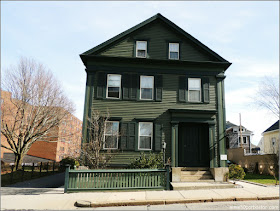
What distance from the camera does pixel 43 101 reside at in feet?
71.3

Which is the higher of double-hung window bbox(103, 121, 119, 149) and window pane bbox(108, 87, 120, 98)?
window pane bbox(108, 87, 120, 98)

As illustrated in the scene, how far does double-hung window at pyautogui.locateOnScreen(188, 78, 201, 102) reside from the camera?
47.8ft

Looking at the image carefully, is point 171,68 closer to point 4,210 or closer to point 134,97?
point 134,97

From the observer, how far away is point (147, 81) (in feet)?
47.8

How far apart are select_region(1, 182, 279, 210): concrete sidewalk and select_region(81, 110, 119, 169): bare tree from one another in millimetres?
2486

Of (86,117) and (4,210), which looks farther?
(86,117)

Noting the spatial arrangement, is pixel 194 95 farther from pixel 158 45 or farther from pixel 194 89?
pixel 158 45

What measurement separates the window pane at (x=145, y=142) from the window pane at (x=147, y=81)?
339 cm

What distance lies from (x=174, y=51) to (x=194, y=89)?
9.69 ft

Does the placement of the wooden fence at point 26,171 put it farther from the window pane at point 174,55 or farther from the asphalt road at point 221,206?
the window pane at point 174,55

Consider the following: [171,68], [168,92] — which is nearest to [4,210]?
[168,92]

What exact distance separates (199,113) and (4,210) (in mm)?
10835

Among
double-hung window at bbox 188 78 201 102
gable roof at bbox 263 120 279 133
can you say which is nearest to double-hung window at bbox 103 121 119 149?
double-hung window at bbox 188 78 201 102

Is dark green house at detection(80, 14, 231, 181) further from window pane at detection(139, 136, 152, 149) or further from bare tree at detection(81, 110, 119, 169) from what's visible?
bare tree at detection(81, 110, 119, 169)
